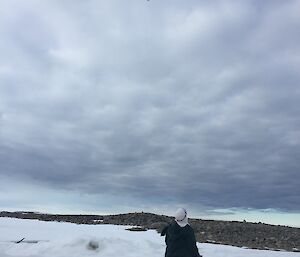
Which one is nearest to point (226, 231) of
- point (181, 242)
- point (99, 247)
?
point (99, 247)

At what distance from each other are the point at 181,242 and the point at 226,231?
1458 centimetres

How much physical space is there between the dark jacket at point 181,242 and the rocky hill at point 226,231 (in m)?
11.4

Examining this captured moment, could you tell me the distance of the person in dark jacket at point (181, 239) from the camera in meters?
11.4

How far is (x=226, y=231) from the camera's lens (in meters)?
25.4

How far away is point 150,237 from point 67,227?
5422 mm

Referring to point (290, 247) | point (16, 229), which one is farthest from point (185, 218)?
point (16, 229)

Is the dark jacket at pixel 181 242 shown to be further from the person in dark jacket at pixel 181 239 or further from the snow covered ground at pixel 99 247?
the snow covered ground at pixel 99 247

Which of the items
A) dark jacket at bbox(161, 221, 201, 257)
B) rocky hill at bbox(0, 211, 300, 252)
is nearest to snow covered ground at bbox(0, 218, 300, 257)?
rocky hill at bbox(0, 211, 300, 252)

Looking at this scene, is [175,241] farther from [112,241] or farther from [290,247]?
[290,247]

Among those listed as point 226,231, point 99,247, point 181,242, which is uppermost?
point 226,231

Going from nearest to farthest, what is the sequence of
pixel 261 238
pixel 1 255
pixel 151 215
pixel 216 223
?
pixel 1 255
pixel 261 238
pixel 216 223
pixel 151 215

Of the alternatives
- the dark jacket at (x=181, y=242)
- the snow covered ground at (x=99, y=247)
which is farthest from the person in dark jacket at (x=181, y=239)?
the snow covered ground at (x=99, y=247)

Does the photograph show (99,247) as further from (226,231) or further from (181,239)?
(226,231)

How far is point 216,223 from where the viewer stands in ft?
92.4
